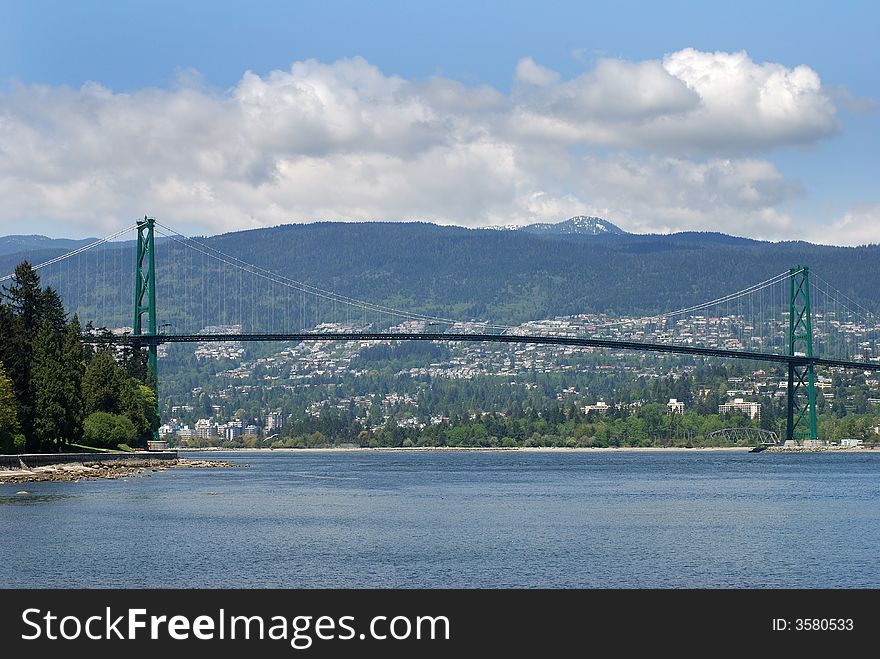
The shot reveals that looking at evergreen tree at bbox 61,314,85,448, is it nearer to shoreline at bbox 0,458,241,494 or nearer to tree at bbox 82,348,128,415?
tree at bbox 82,348,128,415

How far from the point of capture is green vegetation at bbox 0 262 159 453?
7456cm

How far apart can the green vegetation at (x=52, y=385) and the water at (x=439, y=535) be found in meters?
4.89

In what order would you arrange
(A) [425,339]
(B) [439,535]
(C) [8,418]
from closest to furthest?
1. (B) [439,535]
2. (C) [8,418]
3. (A) [425,339]

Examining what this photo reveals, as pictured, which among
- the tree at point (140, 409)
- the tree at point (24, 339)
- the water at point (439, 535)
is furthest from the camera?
the tree at point (140, 409)

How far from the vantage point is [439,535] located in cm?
4631

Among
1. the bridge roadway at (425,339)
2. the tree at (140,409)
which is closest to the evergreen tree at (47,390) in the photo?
the tree at (140,409)

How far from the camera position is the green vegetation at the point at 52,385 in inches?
2936

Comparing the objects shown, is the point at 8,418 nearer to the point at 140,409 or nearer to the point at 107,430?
the point at 107,430

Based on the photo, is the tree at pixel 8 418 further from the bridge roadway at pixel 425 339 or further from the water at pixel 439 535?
the bridge roadway at pixel 425 339

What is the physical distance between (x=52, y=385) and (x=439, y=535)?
3436 cm

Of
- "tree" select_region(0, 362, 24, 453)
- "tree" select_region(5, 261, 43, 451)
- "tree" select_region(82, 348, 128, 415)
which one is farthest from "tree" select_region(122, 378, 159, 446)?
"tree" select_region(0, 362, 24, 453)

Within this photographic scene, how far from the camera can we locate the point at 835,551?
41.4 m

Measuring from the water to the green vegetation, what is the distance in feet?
16.0

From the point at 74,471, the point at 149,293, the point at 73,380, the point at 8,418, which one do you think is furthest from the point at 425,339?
the point at 8,418
